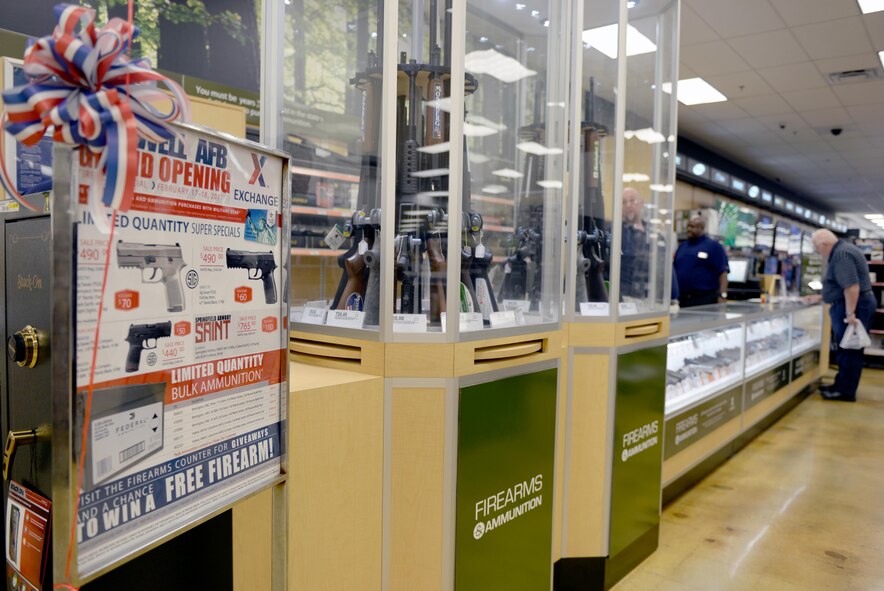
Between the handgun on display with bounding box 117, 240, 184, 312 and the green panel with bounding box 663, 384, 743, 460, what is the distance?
2.82 m

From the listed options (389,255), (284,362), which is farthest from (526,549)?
(284,362)

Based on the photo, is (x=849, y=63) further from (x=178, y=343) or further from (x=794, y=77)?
(x=178, y=343)

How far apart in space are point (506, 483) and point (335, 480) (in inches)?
24.2

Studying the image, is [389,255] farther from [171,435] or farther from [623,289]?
[623,289]

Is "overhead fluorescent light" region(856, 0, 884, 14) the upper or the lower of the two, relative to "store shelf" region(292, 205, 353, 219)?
upper

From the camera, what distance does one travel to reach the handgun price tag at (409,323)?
5.47ft

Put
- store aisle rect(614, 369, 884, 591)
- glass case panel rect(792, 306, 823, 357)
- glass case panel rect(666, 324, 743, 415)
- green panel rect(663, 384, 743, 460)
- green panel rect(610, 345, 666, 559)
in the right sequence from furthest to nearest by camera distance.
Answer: glass case panel rect(792, 306, 823, 357) → glass case panel rect(666, 324, 743, 415) → green panel rect(663, 384, 743, 460) → store aisle rect(614, 369, 884, 591) → green panel rect(610, 345, 666, 559)

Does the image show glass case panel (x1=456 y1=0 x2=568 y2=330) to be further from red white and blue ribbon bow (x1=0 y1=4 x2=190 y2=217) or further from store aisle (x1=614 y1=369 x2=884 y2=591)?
store aisle (x1=614 y1=369 x2=884 y2=591)

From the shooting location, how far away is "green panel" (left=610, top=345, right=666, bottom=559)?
250 centimetres

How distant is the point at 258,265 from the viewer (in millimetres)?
1109

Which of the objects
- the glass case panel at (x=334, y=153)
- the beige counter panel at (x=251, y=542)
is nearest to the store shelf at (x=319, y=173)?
the glass case panel at (x=334, y=153)

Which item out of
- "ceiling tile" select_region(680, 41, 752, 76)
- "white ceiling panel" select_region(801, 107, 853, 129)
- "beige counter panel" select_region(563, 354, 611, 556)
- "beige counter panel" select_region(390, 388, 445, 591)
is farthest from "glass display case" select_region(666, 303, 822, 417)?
"white ceiling panel" select_region(801, 107, 853, 129)

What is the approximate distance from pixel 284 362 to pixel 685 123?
7.84 meters

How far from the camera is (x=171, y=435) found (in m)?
0.95
